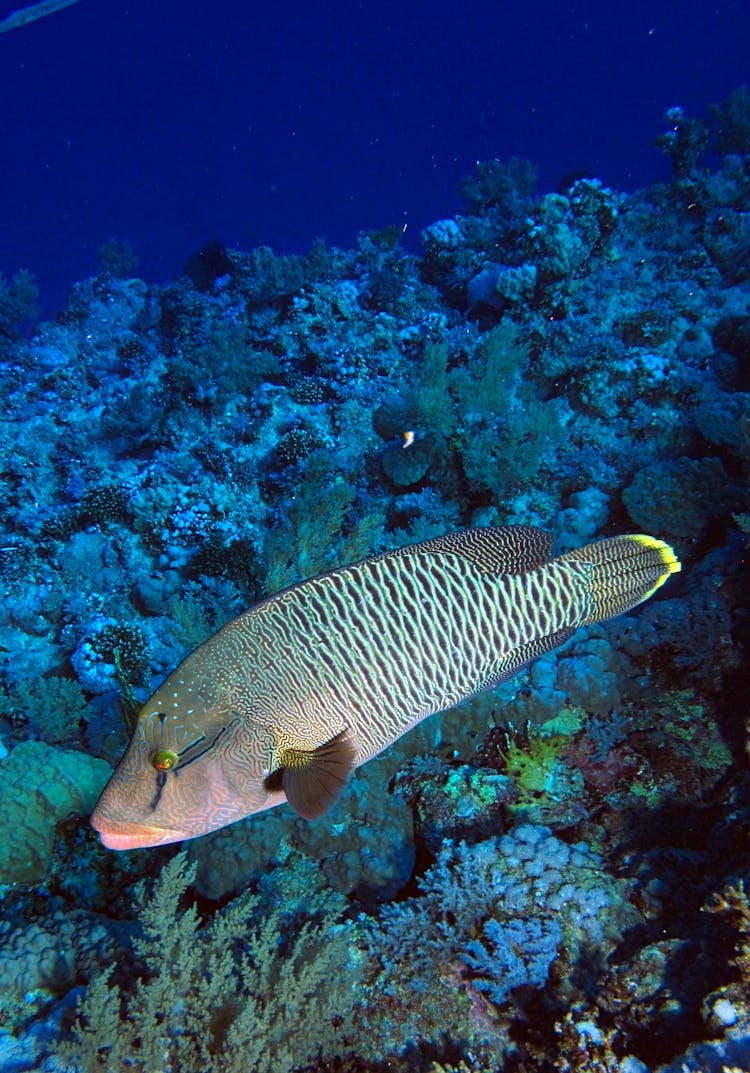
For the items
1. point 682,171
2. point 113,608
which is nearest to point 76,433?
point 113,608

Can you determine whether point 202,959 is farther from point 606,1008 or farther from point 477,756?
point 477,756

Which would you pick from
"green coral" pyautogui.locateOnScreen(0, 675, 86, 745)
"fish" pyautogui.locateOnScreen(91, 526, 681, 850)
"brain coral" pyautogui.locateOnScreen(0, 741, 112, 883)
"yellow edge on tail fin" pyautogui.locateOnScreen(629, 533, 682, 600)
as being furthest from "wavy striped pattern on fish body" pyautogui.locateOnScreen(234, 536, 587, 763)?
"green coral" pyautogui.locateOnScreen(0, 675, 86, 745)

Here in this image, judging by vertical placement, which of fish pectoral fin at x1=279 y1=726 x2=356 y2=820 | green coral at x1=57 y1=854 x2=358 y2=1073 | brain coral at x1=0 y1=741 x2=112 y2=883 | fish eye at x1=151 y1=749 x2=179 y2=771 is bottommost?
green coral at x1=57 y1=854 x2=358 y2=1073

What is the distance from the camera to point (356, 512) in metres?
8.16

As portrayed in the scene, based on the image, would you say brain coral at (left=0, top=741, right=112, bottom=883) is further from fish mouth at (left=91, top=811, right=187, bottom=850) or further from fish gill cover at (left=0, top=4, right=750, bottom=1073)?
fish mouth at (left=91, top=811, right=187, bottom=850)

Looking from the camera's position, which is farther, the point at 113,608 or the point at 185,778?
the point at 113,608

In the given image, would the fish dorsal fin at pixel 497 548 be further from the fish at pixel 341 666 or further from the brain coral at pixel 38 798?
the brain coral at pixel 38 798

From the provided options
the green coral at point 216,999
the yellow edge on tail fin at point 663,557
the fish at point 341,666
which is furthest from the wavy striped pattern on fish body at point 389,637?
the green coral at point 216,999

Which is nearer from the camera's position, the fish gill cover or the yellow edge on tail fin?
the yellow edge on tail fin

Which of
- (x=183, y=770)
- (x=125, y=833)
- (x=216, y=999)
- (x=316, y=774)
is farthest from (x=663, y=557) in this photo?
(x=216, y=999)

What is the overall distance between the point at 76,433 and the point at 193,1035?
9.99 m

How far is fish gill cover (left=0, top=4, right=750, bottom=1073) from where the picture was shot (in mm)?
3262

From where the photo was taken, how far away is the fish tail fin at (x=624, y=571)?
3.04 metres

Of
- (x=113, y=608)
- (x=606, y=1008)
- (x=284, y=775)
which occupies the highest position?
(x=113, y=608)
